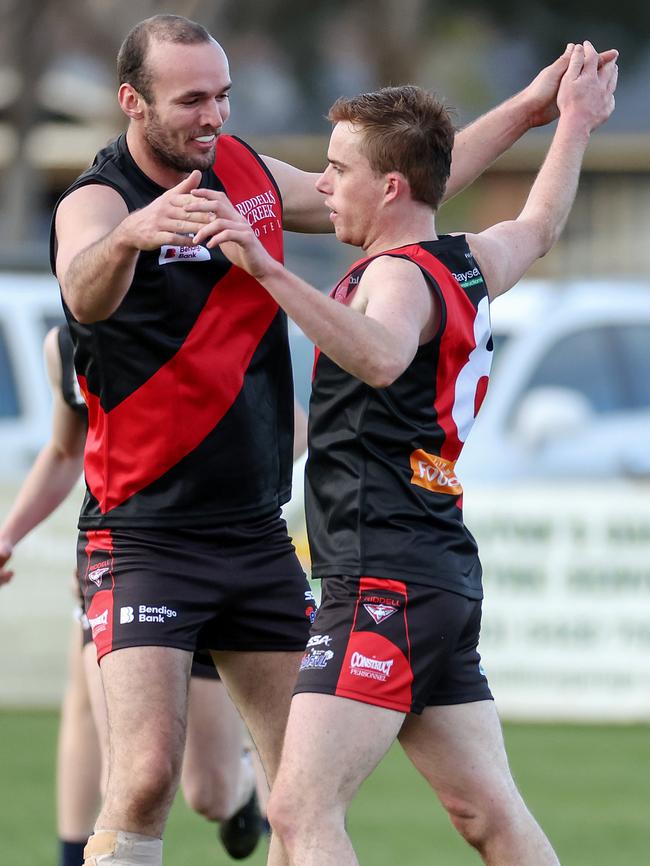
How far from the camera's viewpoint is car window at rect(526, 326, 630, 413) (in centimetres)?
1218

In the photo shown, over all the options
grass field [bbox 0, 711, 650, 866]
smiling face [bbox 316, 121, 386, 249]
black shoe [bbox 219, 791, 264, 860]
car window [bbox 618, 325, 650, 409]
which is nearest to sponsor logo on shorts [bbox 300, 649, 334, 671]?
smiling face [bbox 316, 121, 386, 249]

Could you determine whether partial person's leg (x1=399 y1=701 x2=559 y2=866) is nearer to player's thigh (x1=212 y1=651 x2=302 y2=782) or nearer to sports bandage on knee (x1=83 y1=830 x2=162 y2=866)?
player's thigh (x1=212 y1=651 x2=302 y2=782)

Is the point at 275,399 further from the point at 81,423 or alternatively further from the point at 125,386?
the point at 81,423

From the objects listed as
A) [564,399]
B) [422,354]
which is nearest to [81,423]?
[422,354]

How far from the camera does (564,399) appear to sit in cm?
1165

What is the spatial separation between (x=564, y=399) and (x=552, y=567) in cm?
172

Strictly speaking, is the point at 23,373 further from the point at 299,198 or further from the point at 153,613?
the point at 153,613

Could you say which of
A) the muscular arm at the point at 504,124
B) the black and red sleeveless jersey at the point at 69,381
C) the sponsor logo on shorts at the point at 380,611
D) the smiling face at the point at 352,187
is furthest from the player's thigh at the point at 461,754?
the black and red sleeveless jersey at the point at 69,381

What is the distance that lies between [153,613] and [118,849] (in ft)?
2.01

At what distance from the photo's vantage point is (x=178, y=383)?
4715 millimetres

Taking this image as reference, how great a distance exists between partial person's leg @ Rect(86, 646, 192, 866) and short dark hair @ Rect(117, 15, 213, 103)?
1.50 meters

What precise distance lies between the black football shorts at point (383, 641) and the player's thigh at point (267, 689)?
649mm

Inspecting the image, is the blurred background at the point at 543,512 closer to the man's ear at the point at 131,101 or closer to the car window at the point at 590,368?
the car window at the point at 590,368

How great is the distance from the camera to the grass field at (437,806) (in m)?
6.90
